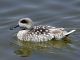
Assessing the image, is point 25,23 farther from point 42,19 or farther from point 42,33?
point 42,19

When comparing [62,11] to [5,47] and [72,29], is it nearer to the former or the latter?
[72,29]

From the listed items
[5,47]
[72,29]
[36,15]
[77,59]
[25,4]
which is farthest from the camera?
[25,4]

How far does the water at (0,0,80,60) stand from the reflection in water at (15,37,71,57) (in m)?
0.05

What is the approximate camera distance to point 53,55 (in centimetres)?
959

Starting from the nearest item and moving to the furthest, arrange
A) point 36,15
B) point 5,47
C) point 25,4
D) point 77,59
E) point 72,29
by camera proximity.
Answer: point 77,59 → point 5,47 → point 72,29 → point 36,15 → point 25,4

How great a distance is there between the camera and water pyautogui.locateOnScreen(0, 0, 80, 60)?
965cm

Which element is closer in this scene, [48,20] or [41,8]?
[48,20]

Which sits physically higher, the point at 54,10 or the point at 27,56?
the point at 54,10

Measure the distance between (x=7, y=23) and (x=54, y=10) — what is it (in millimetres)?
1661

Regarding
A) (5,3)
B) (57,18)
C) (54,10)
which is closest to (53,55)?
(57,18)

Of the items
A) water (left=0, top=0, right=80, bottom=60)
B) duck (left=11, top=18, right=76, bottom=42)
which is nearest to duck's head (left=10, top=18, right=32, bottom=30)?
duck (left=11, top=18, right=76, bottom=42)

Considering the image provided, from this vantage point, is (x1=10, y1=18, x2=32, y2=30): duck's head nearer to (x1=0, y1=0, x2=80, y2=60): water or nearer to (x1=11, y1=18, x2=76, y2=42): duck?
(x1=11, y1=18, x2=76, y2=42): duck

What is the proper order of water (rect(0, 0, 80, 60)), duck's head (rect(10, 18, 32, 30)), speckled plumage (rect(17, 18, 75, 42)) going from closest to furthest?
1. water (rect(0, 0, 80, 60))
2. speckled plumage (rect(17, 18, 75, 42))
3. duck's head (rect(10, 18, 32, 30))

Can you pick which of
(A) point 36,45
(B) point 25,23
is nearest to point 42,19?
(B) point 25,23
